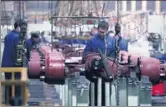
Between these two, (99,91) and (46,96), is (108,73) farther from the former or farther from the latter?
(46,96)

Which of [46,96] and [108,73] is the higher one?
[108,73]

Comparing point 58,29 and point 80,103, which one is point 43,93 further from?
point 58,29

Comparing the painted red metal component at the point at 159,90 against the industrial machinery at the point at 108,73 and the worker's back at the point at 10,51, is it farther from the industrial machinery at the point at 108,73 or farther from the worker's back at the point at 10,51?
the worker's back at the point at 10,51

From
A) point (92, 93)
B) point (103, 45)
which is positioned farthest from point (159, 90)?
point (92, 93)

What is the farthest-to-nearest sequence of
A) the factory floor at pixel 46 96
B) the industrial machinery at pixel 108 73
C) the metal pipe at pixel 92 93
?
the factory floor at pixel 46 96 < the metal pipe at pixel 92 93 < the industrial machinery at pixel 108 73

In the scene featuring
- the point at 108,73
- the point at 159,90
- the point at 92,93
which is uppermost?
the point at 108,73

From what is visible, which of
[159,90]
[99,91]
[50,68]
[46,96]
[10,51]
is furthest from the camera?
[46,96]

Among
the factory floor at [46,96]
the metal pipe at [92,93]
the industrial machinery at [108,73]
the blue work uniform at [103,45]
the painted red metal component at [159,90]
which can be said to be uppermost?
the blue work uniform at [103,45]

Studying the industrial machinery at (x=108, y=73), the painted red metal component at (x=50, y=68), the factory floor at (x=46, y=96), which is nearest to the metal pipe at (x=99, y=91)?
the industrial machinery at (x=108, y=73)

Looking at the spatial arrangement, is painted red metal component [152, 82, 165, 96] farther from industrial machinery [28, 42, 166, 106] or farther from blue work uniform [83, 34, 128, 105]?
blue work uniform [83, 34, 128, 105]

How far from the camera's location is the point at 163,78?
18.4ft

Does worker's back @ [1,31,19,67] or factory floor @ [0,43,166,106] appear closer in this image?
factory floor @ [0,43,166,106]

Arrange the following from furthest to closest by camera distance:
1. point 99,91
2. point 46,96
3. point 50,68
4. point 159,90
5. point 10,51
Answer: point 46,96 < point 10,51 < point 159,90 < point 50,68 < point 99,91

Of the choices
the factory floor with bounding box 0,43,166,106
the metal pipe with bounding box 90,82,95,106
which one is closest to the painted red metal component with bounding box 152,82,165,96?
the factory floor with bounding box 0,43,166,106
